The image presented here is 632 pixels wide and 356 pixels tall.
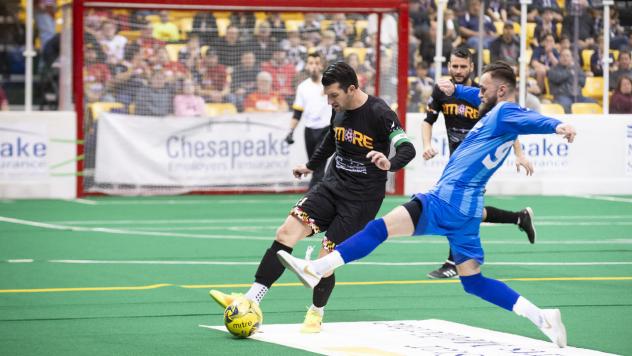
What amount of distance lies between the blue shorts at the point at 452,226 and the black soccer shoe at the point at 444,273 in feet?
12.0

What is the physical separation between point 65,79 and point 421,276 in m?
9.99

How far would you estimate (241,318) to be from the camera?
8477 mm

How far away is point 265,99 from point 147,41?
2.28 m

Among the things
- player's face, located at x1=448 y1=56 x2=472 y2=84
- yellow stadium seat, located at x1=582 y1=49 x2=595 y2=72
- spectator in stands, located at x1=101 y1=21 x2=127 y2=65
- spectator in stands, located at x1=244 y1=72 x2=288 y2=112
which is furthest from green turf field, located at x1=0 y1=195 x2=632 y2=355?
yellow stadium seat, located at x1=582 y1=49 x2=595 y2=72

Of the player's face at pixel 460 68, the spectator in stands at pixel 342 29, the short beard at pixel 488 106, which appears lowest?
the short beard at pixel 488 106

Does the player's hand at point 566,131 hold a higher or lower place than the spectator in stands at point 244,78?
lower

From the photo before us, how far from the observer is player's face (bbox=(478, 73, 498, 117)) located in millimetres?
8141

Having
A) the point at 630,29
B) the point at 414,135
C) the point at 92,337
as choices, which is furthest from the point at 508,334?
the point at 630,29

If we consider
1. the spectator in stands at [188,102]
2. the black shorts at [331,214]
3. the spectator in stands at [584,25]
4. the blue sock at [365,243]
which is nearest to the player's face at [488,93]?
the blue sock at [365,243]

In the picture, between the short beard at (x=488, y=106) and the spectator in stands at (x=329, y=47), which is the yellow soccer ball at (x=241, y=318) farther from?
the spectator in stands at (x=329, y=47)

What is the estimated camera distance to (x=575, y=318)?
951 centimetres

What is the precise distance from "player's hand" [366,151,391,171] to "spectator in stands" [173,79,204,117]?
1251cm

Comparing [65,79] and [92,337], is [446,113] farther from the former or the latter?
[65,79]

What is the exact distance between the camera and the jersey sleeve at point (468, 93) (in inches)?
460
